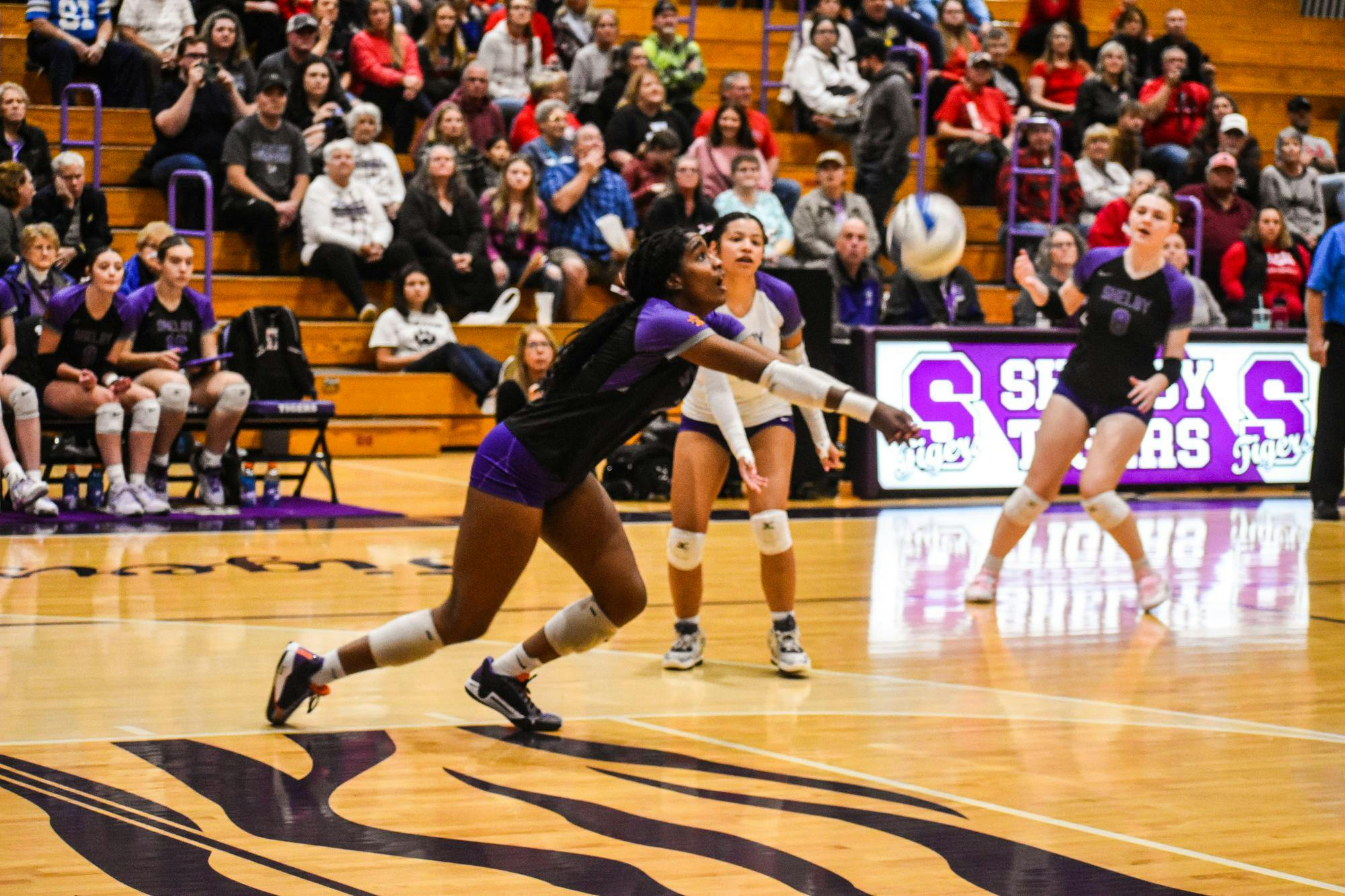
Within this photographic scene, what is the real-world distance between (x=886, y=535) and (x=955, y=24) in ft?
32.7

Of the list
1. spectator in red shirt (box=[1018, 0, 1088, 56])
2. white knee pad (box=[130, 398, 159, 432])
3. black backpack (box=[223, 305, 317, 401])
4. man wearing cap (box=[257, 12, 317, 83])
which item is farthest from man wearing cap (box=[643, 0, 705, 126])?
white knee pad (box=[130, 398, 159, 432])

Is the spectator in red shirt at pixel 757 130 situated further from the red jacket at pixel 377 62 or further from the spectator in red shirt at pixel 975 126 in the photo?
the red jacket at pixel 377 62

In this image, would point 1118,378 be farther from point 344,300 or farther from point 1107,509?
point 344,300

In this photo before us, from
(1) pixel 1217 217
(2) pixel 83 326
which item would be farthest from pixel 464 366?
(1) pixel 1217 217

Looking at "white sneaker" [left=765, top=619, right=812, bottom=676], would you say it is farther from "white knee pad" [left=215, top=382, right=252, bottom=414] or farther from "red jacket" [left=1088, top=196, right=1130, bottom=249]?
"red jacket" [left=1088, top=196, right=1130, bottom=249]

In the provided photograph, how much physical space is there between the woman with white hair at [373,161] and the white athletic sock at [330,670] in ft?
32.7

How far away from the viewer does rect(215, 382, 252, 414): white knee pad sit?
11.8 meters

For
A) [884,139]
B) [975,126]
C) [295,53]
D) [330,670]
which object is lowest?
[330,670]

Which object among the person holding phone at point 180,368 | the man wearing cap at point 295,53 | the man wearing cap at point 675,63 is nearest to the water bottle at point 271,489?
the person holding phone at point 180,368

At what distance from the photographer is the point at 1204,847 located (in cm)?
497

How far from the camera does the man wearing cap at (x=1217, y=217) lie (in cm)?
1788

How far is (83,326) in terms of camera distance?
1145 cm

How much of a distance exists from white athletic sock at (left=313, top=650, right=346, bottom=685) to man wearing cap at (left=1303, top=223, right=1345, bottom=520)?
343 inches

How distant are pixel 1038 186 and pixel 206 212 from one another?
823 centimetres
